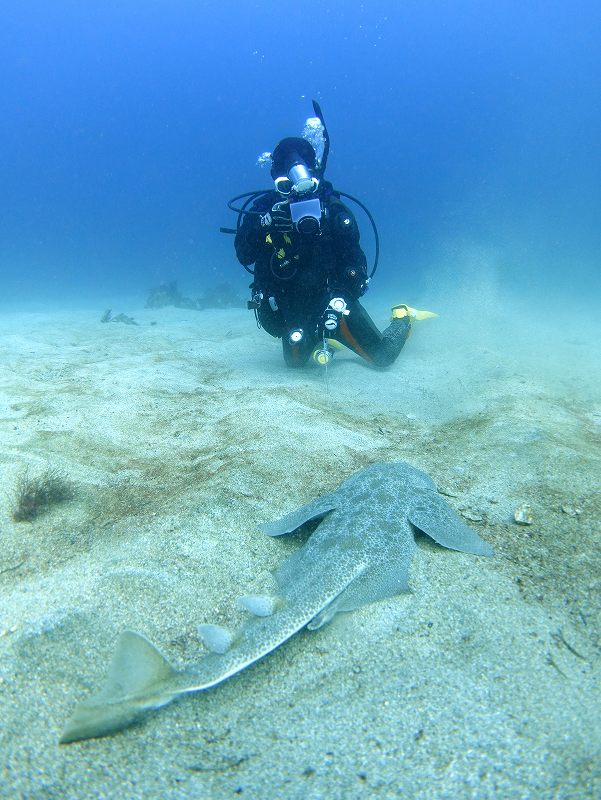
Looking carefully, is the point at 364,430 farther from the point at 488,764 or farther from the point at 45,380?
the point at 45,380

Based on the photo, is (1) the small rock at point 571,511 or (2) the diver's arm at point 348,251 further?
(2) the diver's arm at point 348,251

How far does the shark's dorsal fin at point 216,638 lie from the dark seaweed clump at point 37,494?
2.01 meters

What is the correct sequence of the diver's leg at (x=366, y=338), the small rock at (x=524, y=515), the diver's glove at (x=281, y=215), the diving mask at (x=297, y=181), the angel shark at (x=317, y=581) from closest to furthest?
the angel shark at (x=317, y=581), the small rock at (x=524, y=515), the diving mask at (x=297, y=181), the diver's glove at (x=281, y=215), the diver's leg at (x=366, y=338)

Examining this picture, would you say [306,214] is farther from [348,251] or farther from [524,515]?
[524,515]

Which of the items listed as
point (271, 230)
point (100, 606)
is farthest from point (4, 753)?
point (271, 230)

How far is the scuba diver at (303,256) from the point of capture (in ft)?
22.1

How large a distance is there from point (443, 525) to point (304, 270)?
17.3 feet

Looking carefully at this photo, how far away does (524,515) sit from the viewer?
11.0 feet

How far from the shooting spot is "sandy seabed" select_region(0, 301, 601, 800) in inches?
63.6

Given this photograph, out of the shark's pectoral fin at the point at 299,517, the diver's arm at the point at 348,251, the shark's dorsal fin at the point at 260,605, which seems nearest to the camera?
the shark's dorsal fin at the point at 260,605

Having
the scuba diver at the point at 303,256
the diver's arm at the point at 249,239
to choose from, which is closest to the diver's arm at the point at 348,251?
the scuba diver at the point at 303,256

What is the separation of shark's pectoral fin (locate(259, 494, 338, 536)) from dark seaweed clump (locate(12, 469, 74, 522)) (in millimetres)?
1710

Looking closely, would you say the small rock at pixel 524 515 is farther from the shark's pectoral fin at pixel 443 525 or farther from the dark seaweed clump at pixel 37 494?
the dark seaweed clump at pixel 37 494

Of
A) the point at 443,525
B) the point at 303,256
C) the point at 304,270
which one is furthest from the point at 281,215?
the point at 443,525
